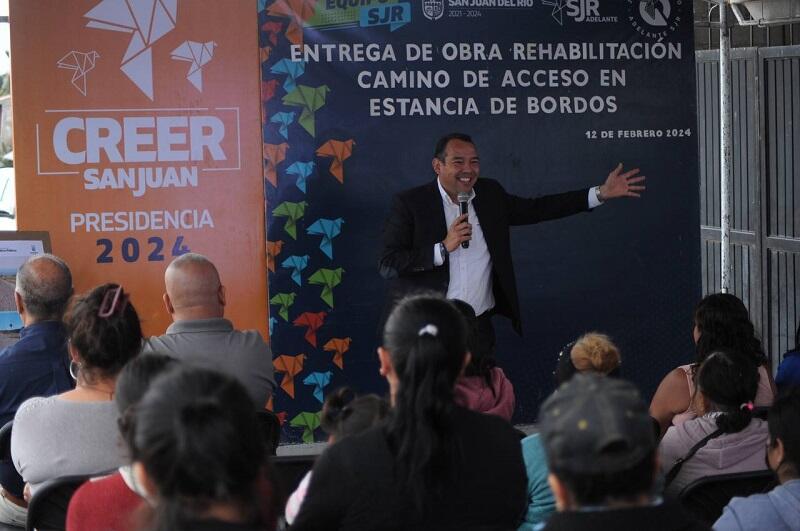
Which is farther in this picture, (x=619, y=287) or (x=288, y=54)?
(x=619, y=287)

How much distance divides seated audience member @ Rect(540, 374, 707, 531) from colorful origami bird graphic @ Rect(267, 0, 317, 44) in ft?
14.4

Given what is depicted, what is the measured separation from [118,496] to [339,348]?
12.0ft

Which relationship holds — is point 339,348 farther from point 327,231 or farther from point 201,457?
point 201,457

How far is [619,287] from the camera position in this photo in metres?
6.30

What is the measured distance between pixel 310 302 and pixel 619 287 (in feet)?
5.77

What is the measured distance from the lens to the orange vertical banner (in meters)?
5.53

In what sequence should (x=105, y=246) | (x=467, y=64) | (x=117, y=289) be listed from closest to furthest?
(x=117, y=289), (x=105, y=246), (x=467, y=64)

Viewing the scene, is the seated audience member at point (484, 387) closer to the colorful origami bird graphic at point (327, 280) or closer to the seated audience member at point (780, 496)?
the seated audience member at point (780, 496)

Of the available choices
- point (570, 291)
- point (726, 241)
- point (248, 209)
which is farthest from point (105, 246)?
point (726, 241)

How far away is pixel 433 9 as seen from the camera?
5980 mm

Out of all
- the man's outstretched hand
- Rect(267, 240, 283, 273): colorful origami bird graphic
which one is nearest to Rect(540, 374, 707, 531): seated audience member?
Rect(267, 240, 283, 273): colorful origami bird graphic

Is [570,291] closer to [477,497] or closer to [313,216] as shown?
[313,216]

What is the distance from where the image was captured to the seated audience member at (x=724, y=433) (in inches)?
128

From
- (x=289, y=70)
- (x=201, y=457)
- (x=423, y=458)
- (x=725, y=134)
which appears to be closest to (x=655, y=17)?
(x=725, y=134)
